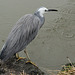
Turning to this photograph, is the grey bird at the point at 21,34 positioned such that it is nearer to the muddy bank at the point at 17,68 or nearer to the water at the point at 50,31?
the muddy bank at the point at 17,68

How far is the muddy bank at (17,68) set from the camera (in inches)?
142

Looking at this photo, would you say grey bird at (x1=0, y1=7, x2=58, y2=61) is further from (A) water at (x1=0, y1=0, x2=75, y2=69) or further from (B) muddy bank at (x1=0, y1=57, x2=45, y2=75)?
(A) water at (x1=0, y1=0, x2=75, y2=69)

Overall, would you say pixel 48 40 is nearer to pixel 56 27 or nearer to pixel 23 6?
pixel 56 27

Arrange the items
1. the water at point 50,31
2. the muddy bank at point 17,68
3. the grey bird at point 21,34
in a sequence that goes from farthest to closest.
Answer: the water at point 50,31 → the muddy bank at point 17,68 → the grey bird at point 21,34

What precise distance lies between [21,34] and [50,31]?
231 cm

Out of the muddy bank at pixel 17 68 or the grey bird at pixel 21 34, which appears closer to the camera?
the grey bird at pixel 21 34

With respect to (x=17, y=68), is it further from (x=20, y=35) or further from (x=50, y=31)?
(x=50, y=31)

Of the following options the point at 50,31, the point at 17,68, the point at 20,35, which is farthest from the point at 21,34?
the point at 50,31

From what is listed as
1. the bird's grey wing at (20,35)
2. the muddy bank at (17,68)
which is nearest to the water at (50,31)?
the muddy bank at (17,68)

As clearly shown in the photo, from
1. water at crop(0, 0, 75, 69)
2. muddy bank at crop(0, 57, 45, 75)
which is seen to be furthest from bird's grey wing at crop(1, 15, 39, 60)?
water at crop(0, 0, 75, 69)

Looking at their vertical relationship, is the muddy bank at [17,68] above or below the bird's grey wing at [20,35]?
below

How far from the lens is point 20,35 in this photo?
366cm

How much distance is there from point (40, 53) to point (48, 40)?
66 cm

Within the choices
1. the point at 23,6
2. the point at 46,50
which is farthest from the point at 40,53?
the point at 23,6
